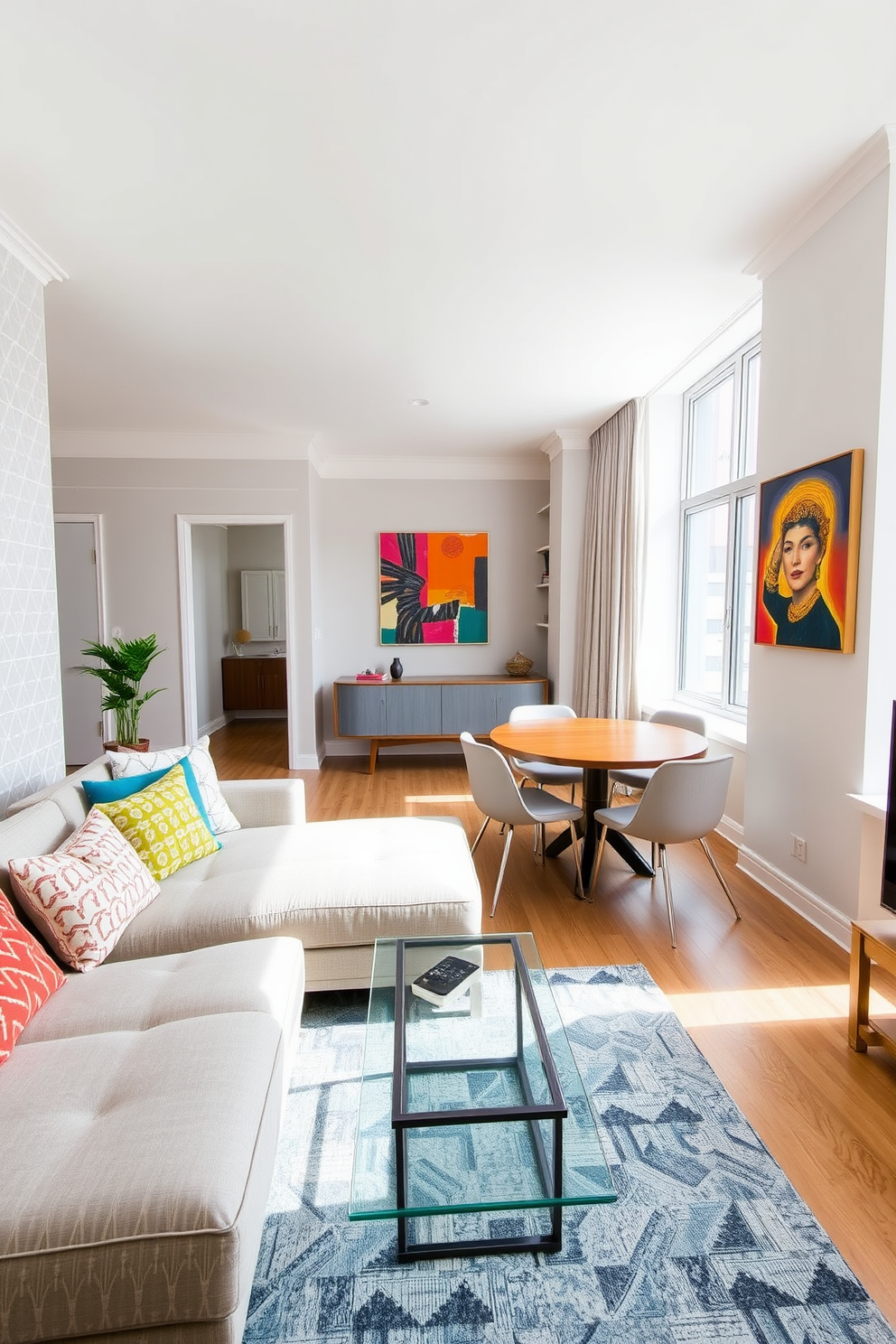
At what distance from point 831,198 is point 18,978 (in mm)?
3392

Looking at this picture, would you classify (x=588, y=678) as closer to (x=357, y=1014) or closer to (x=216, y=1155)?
(x=357, y=1014)

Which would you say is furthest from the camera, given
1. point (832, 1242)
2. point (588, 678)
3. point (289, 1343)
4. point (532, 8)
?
point (588, 678)

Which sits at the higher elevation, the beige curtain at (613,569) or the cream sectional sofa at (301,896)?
the beige curtain at (613,569)

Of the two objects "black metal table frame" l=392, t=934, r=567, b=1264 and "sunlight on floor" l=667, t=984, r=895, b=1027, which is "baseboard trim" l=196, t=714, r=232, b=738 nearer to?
"sunlight on floor" l=667, t=984, r=895, b=1027

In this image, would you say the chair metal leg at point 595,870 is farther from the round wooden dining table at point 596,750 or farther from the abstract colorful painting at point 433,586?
the abstract colorful painting at point 433,586

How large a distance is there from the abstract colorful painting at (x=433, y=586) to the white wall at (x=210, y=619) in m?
1.92

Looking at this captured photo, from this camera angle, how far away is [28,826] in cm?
207

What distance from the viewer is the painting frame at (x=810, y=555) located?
98.4 inches

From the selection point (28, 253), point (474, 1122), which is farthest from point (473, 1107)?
point (28, 253)

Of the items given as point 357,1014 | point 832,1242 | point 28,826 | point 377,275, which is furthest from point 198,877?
point 377,275

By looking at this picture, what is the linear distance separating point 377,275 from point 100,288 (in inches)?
47.6

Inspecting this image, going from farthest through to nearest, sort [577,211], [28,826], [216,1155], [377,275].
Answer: [377,275], [577,211], [28,826], [216,1155]

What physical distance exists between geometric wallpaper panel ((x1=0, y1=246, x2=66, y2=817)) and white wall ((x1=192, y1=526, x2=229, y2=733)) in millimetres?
3895

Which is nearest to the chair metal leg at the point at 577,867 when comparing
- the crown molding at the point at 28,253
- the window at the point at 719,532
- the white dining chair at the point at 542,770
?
the white dining chair at the point at 542,770
